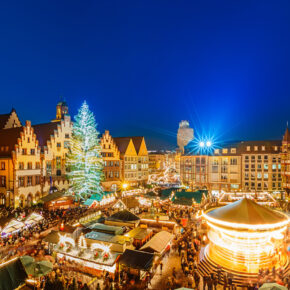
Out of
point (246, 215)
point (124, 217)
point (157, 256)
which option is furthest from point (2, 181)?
point (246, 215)

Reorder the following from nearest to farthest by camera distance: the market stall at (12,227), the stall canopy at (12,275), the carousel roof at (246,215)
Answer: the stall canopy at (12,275)
the carousel roof at (246,215)
the market stall at (12,227)

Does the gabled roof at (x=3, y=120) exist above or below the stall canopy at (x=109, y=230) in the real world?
above

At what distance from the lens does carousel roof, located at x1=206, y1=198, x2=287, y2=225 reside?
52.7ft

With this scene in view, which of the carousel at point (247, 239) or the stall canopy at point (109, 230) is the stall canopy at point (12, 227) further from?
the carousel at point (247, 239)

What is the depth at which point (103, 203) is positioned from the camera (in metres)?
35.2

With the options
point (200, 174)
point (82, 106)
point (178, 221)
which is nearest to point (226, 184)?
point (200, 174)

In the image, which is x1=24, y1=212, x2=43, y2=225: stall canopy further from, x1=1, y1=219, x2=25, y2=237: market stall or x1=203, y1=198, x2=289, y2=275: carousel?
x1=203, y1=198, x2=289, y2=275: carousel

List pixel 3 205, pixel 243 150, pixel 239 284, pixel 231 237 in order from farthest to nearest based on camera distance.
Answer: pixel 243 150 < pixel 3 205 < pixel 231 237 < pixel 239 284

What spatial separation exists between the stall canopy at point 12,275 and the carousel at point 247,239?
41.6ft

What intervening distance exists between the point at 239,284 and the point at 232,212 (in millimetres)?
4695

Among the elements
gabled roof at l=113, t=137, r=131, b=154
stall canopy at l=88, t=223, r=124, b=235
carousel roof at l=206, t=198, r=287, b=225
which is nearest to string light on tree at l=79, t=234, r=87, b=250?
stall canopy at l=88, t=223, r=124, b=235

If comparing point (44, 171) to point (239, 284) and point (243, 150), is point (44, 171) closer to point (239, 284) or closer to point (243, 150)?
point (239, 284)

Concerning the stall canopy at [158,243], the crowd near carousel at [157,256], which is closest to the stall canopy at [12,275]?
the crowd near carousel at [157,256]

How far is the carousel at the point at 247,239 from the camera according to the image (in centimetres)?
1566
